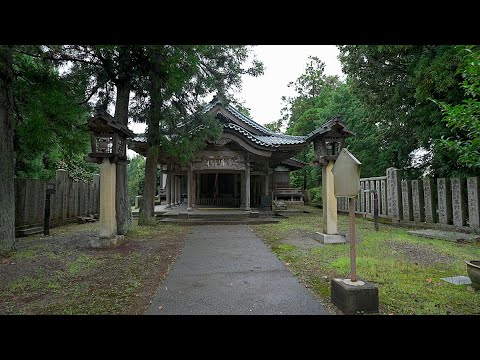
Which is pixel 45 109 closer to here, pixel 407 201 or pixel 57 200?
pixel 57 200

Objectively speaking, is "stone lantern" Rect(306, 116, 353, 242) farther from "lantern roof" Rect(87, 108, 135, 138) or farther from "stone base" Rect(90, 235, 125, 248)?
"stone base" Rect(90, 235, 125, 248)

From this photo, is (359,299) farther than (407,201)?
No

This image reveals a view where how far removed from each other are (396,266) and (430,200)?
18.7ft

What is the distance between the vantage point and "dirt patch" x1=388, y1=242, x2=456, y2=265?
6.12 meters

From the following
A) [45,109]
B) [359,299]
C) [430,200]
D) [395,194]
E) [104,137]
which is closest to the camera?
[359,299]

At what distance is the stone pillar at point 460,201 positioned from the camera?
8820 millimetres

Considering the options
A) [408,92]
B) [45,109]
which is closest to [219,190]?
[408,92]

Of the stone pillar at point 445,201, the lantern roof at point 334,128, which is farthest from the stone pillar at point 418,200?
the lantern roof at point 334,128

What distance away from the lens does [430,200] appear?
32.6 ft

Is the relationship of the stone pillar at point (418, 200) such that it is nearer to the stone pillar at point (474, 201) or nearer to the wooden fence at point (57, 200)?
the stone pillar at point (474, 201)

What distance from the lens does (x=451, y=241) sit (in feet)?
27.2
